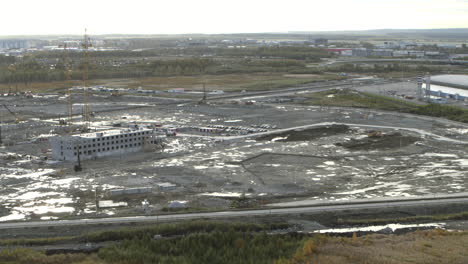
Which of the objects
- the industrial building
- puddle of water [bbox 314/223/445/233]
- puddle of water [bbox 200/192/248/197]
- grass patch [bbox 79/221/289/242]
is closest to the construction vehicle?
puddle of water [bbox 200/192/248/197]

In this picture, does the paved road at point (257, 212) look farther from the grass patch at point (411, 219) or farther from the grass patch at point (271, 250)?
the grass patch at point (271, 250)

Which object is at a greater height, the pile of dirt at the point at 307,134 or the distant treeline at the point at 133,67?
A: the distant treeline at the point at 133,67

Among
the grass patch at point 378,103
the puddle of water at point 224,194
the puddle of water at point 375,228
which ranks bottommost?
the puddle of water at point 375,228

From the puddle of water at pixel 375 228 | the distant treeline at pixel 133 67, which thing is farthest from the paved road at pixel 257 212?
the distant treeline at pixel 133 67

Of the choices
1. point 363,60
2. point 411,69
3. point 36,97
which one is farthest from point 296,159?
point 363,60

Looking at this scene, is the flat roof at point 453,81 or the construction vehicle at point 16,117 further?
the flat roof at point 453,81

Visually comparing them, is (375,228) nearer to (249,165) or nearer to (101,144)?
(249,165)
